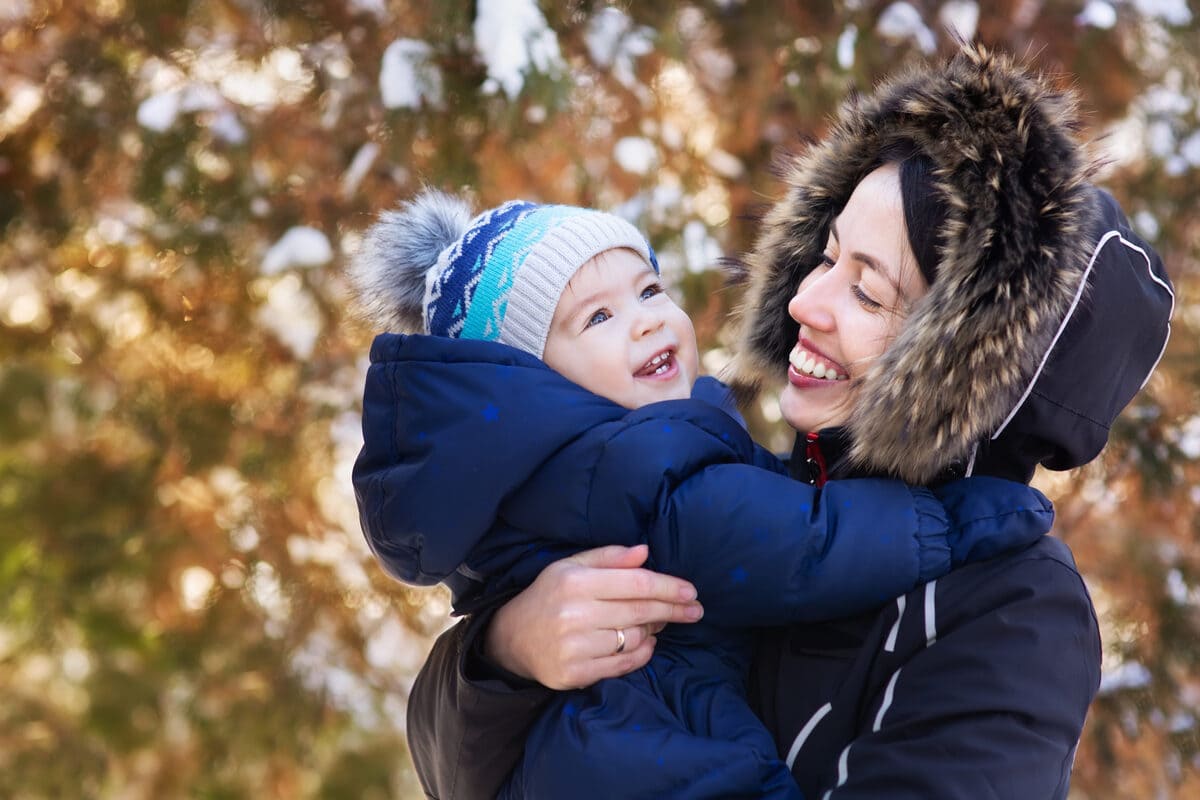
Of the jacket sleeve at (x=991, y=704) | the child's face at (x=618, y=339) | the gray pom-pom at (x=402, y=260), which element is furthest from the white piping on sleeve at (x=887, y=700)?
the gray pom-pom at (x=402, y=260)

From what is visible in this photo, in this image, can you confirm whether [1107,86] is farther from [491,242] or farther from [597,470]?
[597,470]

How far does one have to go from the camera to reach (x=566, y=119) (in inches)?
Answer: 137

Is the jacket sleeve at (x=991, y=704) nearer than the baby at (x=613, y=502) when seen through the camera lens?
Yes

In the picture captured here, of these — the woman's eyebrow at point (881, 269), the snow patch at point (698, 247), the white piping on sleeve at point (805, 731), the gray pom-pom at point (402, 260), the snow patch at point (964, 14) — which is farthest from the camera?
the snow patch at point (964, 14)

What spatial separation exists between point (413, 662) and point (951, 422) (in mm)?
2986

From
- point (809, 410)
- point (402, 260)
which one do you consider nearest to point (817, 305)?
point (809, 410)

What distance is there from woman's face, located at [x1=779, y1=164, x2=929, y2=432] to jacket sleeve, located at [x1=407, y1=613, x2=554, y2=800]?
64 cm

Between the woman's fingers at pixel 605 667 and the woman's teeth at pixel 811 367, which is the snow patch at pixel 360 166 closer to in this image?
the woman's teeth at pixel 811 367

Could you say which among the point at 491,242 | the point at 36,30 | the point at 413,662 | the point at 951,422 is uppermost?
the point at 951,422

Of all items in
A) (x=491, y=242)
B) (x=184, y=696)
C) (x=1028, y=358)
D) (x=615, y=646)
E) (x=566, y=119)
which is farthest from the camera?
(x=184, y=696)

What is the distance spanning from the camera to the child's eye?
2.12 meters

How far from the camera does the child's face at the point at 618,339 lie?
2062 millimetres

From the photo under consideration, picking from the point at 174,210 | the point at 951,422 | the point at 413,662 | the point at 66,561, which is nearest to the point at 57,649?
the point at 66,561

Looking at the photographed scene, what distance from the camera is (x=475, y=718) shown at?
1.82 meters
